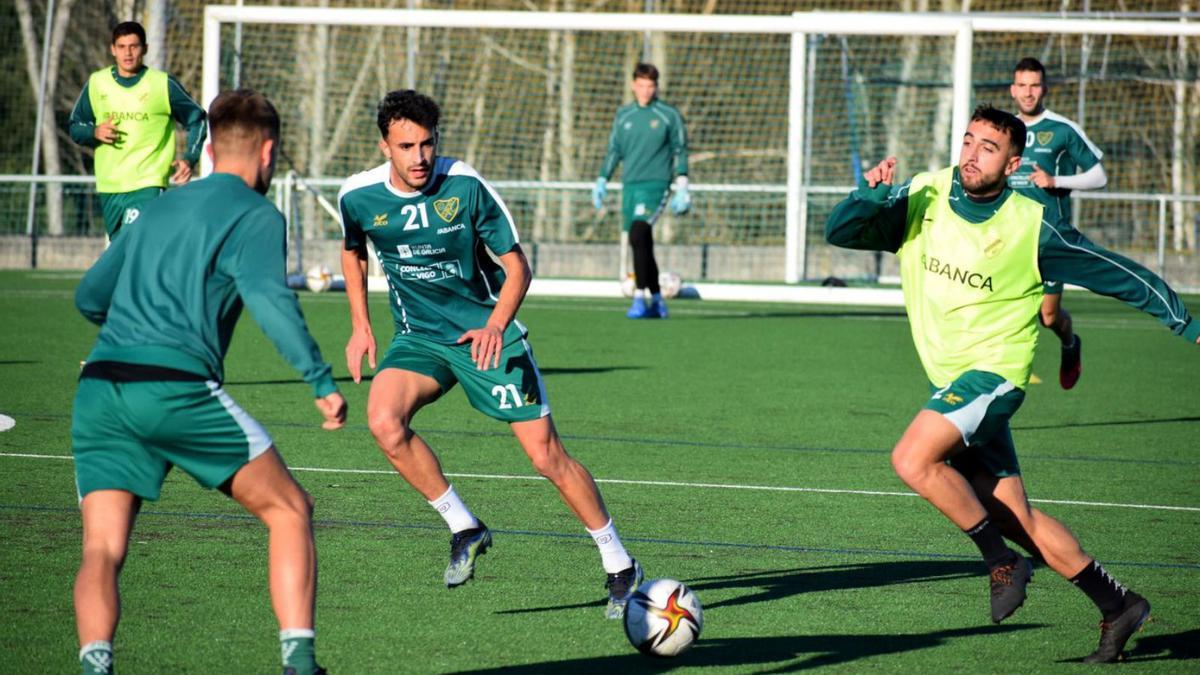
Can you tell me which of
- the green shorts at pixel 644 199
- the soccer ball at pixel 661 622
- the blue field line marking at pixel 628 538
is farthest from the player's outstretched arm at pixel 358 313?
the green shorts at pixel 644 199

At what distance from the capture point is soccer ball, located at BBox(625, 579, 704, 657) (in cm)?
489

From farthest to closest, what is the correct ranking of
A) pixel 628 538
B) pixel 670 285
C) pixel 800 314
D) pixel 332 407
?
1. pixel 670 285
2. pixel 800 314
3. pixel 628 538
4. pixel 332 407

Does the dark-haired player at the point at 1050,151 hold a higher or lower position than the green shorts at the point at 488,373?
higher

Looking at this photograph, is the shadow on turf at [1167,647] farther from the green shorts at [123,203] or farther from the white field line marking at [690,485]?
the green shorts at [123,203]

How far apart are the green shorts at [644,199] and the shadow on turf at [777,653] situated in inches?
471

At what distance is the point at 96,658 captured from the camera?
3.90 meters

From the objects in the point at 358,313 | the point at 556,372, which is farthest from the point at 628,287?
the point at 358,313

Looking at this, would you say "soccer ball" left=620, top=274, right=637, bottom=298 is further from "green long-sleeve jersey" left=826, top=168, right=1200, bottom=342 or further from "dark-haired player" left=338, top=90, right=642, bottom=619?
"green long-sleeve jersey" left=826, top=168, right=1200, bottom=342

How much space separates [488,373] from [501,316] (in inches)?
8.5

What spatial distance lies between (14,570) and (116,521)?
77.8 inches

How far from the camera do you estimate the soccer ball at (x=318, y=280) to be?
2027 cm

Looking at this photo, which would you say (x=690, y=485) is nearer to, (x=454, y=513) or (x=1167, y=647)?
(x=454, y=513)

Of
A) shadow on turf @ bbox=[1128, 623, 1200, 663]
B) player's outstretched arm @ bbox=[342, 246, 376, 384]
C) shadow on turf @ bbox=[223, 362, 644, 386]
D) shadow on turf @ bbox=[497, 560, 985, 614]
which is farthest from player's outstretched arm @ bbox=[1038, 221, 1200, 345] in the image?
shadow on turf @ bbox=[223, 362, 644, 386]

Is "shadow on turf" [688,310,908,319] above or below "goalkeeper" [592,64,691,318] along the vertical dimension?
below
